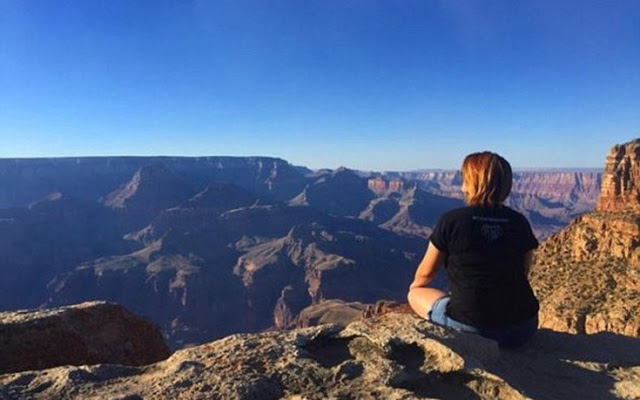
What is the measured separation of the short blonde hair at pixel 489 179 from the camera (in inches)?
214

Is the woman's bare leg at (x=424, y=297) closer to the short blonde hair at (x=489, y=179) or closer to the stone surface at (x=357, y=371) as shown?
the stone surface at (x=357, y=371)

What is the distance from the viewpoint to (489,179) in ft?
17.8

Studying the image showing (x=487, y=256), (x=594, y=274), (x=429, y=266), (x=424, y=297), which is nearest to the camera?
(x=487, y=256)

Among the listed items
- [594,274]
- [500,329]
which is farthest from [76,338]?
[594,274]

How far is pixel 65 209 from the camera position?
191 m

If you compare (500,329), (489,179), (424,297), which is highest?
(489,179)

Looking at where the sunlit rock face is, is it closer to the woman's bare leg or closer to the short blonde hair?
the woman's bare leg

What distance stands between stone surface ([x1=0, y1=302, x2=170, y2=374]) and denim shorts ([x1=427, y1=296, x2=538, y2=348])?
5.44m

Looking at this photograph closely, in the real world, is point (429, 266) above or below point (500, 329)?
above

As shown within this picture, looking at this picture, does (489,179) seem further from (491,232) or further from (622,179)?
(622,179)

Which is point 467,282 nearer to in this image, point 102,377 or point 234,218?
point 102,377

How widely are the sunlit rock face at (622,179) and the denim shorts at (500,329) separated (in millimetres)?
54174

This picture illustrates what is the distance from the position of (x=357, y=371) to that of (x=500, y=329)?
1.79 meters

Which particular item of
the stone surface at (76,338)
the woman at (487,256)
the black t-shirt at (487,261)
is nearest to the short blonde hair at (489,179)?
the woman at (487,256)
